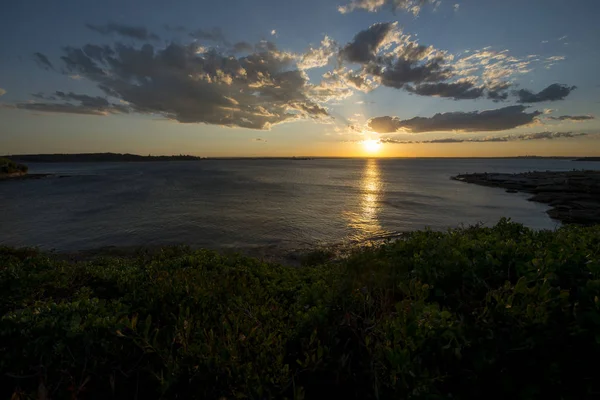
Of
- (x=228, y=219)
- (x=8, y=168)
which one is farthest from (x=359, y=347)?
(x=8, y=168)

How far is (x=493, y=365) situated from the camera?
2547 millimetres

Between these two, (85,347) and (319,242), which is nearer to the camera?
(85,347)

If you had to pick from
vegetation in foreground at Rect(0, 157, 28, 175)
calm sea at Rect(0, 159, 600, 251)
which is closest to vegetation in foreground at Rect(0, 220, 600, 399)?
calm sea at Rect(0, 159, 600, 251)

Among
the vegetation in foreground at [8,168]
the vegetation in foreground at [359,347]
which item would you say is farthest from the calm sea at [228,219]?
the vegetation in foreground at [8,168]

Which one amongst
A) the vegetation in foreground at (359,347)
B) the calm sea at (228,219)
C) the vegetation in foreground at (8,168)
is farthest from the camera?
the vegetation in foreground at (8,168)

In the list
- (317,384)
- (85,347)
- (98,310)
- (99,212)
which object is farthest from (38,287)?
(99,212)

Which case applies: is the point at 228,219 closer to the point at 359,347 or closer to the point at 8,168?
the point at 359,347

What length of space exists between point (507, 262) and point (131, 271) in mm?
8325

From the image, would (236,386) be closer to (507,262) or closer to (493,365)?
(493,365)

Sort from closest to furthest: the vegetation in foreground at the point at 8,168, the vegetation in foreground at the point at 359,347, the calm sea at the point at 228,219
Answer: the vegetation in foreground at the point at 359,347 → the calm sea at the point at 228,219 → the vegetation in foreground at the point at 8,168

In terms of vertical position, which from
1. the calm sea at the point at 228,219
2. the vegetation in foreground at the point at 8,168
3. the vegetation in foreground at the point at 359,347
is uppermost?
the vegetation in foreground at the point at 8,168

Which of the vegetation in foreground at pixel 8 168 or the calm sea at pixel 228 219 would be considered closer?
the calm sea at pixel 228 219

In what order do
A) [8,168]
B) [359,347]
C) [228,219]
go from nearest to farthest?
[359,347] < [228,219] < [8,168]

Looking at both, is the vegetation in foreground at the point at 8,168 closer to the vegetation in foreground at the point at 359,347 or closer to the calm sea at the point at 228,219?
the calm sea at the point at 228,219
